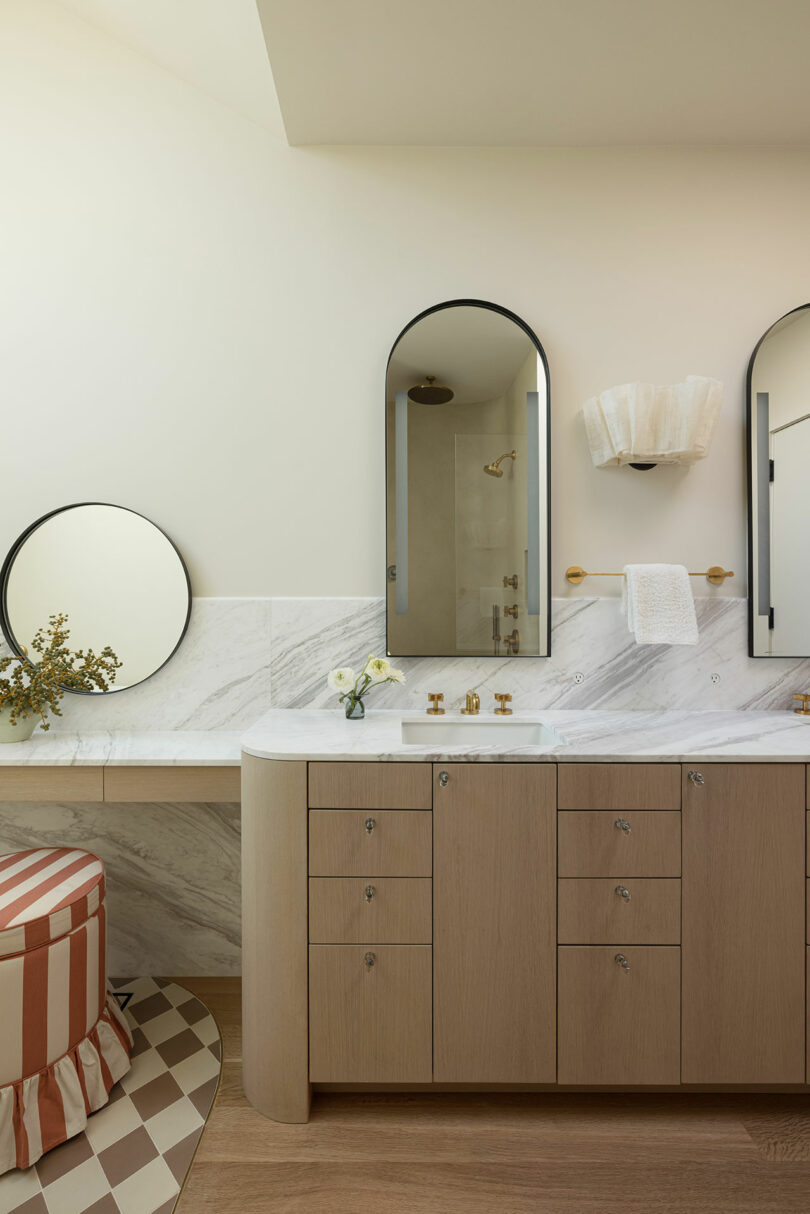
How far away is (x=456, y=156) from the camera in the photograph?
79.7 inches

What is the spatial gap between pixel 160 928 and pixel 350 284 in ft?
7.12

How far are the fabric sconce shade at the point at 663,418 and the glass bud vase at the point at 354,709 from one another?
3.56ft

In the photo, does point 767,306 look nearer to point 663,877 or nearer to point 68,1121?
point 663,877

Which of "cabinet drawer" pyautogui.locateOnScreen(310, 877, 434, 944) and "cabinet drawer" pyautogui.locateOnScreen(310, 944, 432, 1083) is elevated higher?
"cabinet drawer" pyautogui.locateOnScreen(310, 877, 434, 944)

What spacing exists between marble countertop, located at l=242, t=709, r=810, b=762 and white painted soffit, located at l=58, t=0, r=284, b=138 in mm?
1860

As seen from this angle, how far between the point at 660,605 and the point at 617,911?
881 millimetres

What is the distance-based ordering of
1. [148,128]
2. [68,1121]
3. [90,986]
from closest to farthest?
[68,1121], [90,986], [148,128]

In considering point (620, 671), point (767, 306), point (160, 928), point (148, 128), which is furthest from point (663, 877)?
point (148, 128)

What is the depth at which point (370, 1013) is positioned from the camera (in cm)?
148

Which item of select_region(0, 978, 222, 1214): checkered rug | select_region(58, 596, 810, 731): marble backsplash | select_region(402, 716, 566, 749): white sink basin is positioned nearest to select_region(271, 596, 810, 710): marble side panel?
select_region(58, 596, 810, 731): marble backsplash

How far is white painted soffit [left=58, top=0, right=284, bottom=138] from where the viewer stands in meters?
1.78

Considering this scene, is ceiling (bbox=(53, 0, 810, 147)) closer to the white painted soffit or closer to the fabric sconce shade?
the white painted soffit

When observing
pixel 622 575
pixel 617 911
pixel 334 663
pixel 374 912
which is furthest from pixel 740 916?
pixel 334 663

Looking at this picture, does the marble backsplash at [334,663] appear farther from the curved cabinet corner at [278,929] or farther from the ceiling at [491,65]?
the ceiling at [491,65]
